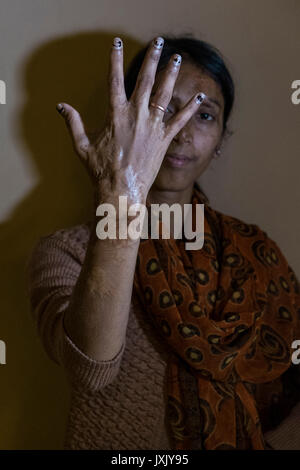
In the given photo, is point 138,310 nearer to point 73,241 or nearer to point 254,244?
point 73,241

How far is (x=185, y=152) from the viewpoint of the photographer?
1.06 metres

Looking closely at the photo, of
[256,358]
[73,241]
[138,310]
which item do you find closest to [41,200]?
[73,241]

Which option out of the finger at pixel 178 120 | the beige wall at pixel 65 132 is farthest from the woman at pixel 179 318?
the beige wall at pixel 65 132

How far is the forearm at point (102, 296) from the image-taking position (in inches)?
29.8

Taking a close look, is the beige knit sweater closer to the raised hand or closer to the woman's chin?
the woman's chin

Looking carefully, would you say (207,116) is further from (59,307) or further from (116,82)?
(59,307)

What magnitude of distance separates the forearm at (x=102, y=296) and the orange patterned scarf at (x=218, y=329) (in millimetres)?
227

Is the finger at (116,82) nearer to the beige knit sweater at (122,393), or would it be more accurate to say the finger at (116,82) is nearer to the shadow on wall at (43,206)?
the beige knit sweater at (122,393)

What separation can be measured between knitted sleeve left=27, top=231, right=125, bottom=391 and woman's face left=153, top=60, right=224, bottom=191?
248mm

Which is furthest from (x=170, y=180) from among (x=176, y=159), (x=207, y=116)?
(x=207, y=116)

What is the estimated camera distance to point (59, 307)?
88cm

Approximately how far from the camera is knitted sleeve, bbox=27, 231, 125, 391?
0.82 metres

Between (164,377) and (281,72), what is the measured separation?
0.80 metres

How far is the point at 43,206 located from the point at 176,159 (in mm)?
386
